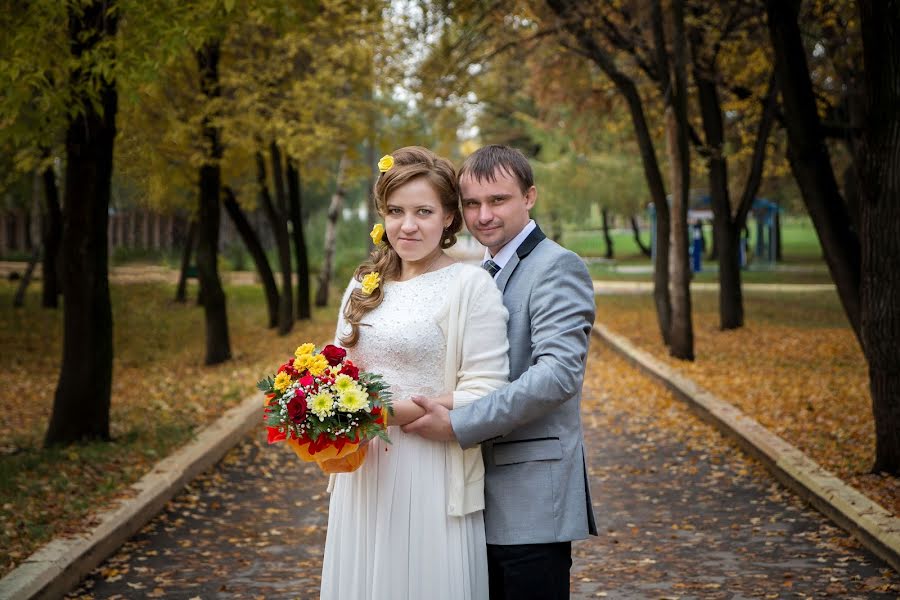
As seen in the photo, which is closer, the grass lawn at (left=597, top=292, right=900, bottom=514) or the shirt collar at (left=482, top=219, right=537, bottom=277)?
the shirt collar at (left=482, top=219, right=537, bottom=277)

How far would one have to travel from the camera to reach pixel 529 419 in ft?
12.0

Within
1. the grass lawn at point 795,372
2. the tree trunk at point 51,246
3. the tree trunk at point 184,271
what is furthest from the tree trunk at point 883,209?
the tree trunk at point 184,271

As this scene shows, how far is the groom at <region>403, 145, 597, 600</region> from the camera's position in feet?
12.1

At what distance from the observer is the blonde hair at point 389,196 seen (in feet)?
12.5

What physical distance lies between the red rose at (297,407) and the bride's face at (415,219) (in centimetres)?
59

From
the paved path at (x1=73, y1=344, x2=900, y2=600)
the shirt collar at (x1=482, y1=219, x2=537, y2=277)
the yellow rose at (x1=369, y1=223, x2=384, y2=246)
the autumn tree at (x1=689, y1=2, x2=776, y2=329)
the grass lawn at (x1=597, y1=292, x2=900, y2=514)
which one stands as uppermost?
the autumn tree at (x1=689, y1=2, x2=776, y2=329)

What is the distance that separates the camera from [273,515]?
29.8ft

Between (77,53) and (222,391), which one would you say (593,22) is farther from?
(77,53)

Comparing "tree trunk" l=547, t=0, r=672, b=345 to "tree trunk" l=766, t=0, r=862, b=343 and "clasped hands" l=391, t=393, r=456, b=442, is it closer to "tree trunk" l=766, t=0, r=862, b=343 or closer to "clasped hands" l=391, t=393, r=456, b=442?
"tree trunk" l=766, t=0, r=862, b=343

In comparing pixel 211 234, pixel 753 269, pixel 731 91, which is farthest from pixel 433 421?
pixel 753 269

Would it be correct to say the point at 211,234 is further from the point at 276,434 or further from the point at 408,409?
the point at 408,409

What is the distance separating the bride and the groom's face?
5 cm

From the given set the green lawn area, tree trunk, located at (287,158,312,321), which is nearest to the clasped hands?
tree trunk, located at (287,158,312,321)

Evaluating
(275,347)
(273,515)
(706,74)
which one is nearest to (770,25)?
(273,515)
